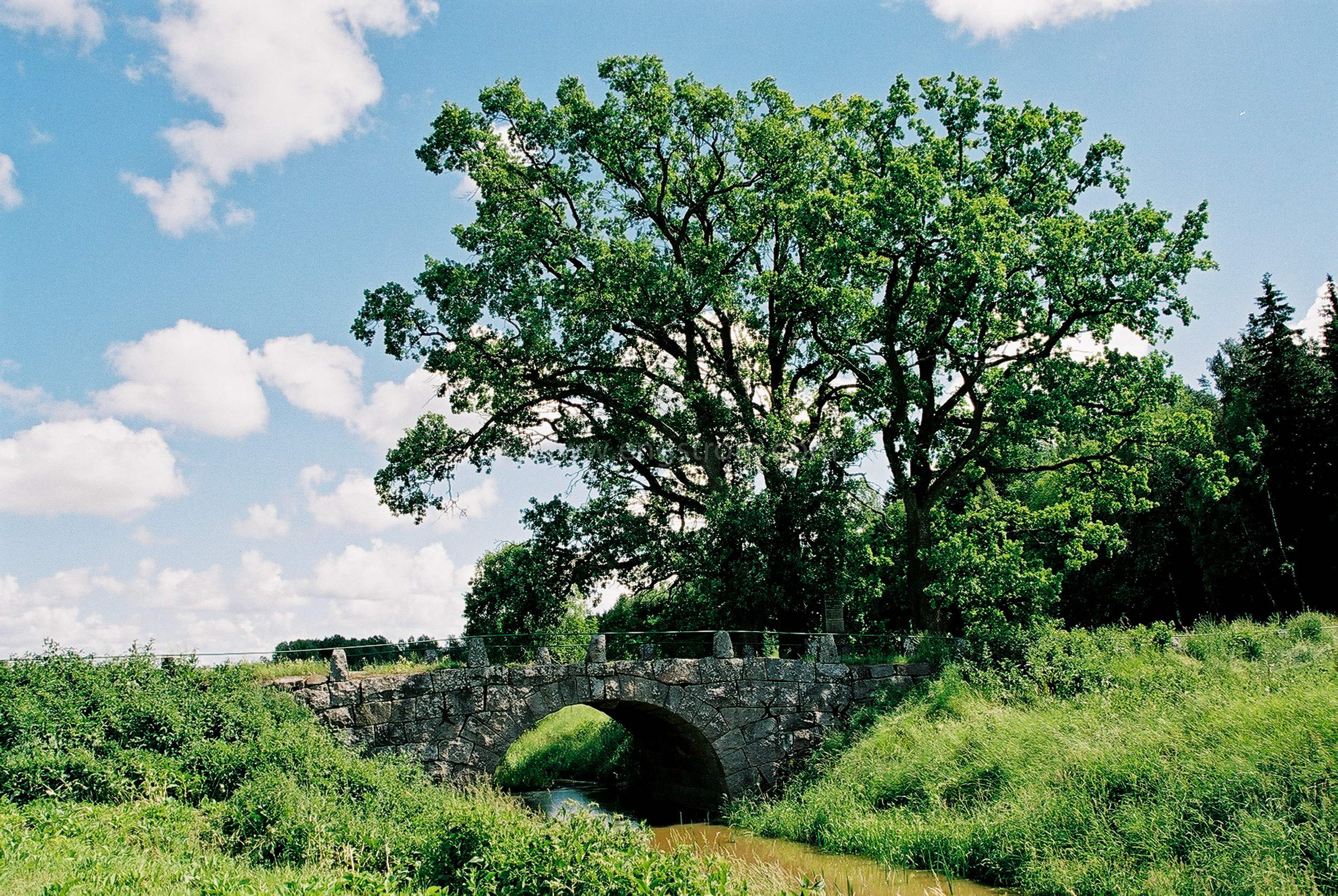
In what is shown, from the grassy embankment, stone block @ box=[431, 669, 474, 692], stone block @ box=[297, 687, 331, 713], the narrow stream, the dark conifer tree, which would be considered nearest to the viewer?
the grassy embankment

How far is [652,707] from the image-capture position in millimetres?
15648

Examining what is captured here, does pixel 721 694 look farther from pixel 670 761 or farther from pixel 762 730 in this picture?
pixel 670 761

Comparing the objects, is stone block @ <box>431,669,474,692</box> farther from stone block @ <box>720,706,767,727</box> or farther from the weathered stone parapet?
stone block @ <box>720,706,767,727</box>

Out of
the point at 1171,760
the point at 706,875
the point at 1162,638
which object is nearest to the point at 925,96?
the point at 1162,638

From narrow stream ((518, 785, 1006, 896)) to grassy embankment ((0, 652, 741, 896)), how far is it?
111 cm

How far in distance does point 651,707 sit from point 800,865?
406 centimetres

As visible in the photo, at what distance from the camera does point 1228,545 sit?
2914 cm

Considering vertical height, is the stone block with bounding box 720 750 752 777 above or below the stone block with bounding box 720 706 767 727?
below

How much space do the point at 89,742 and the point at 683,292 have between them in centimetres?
1256

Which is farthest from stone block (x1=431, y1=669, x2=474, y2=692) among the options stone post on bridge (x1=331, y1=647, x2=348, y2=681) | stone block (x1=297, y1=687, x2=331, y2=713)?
stone block (x1=297, y1=687, x2=331, y2=713)

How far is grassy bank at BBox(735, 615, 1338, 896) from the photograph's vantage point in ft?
33.4

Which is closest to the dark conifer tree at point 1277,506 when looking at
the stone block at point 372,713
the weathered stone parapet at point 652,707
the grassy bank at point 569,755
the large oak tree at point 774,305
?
the large oak tree at point 774,305

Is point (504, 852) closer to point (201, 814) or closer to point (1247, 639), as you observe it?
point (201, 814)

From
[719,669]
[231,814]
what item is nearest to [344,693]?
[231,814]
